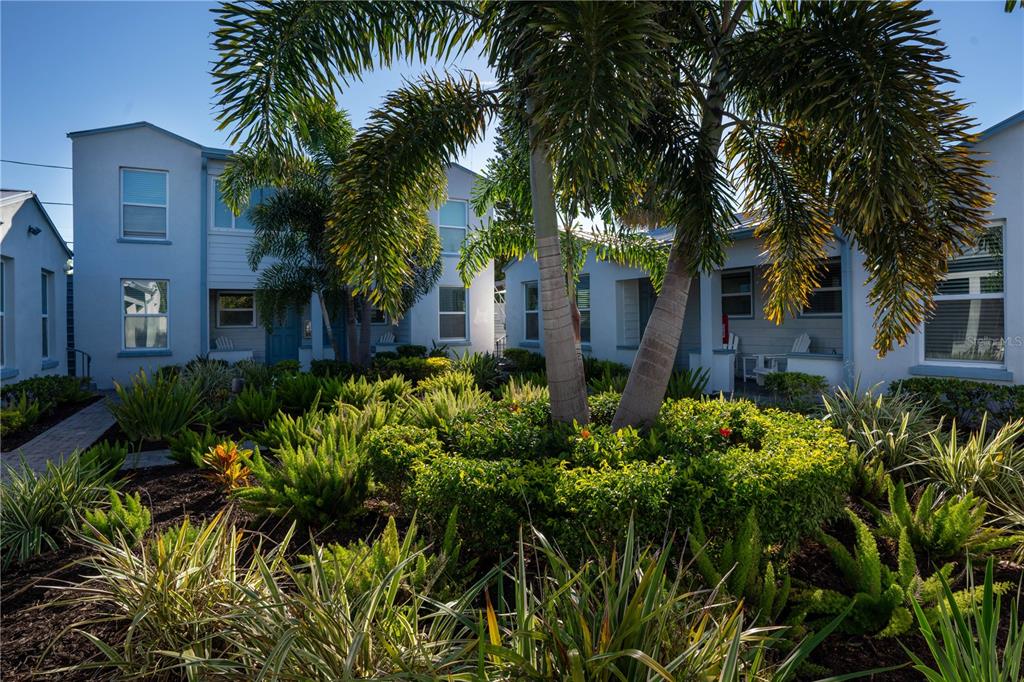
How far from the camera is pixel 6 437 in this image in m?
8.52

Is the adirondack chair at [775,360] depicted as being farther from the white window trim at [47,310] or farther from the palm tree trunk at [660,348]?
the white window trim at [47,310]

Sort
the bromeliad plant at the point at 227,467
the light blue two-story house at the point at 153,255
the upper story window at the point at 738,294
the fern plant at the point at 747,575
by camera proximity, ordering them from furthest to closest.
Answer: the light blue two-story house at the point at 153,255, the upper story window at the point at 738,294, the bromeliad plant at the point at 227,467, the fern plant at the point at 747,575

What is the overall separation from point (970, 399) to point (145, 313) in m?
18.6

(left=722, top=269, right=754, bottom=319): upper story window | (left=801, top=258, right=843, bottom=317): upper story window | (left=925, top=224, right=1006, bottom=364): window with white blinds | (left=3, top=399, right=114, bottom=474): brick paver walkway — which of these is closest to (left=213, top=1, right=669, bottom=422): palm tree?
(left=3, top=399, right=114, bottom=474): brick paver walkway

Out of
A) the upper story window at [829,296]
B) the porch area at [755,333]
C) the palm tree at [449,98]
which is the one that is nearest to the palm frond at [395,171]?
the palm tree at [449,98]

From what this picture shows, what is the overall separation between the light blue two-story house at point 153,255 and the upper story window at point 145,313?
2 cm

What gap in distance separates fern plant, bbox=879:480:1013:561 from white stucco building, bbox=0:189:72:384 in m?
13.5

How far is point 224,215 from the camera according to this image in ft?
55.7

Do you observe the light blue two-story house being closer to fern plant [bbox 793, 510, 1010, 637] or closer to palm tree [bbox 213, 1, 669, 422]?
palm tree [bbox 213, 1, 669, 422]

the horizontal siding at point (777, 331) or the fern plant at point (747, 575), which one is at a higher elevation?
the horizontal siding at point (777, 331)

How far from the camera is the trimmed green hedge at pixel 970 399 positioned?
7.66 metres

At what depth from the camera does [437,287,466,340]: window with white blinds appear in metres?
19.1

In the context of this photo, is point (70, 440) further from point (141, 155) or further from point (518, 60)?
point (141, 155)

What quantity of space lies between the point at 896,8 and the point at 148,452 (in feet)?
30.5
